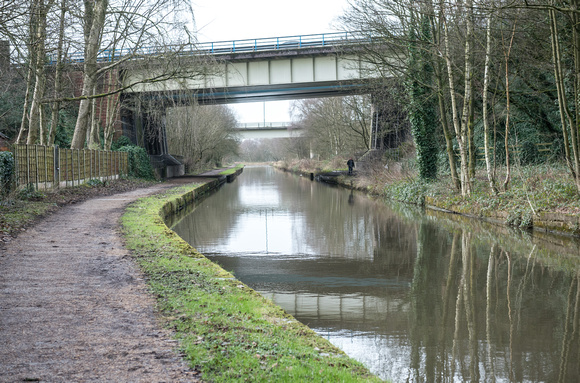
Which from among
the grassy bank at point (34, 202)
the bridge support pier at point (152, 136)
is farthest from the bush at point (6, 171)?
the bridge support pier at point (152, 136)

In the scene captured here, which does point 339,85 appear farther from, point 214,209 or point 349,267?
point 349,267

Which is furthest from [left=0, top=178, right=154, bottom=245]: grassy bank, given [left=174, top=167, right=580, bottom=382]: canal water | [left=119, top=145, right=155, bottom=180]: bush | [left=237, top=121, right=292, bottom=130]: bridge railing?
[left=237, top=121, right=292, bottom=130]: bridge railing

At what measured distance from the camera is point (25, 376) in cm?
355

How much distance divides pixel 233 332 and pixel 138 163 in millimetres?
28615

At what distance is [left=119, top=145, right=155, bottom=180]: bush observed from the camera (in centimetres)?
3142

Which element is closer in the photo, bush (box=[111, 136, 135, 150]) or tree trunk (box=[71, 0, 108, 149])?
tree trunk (box=[71, 0, 108, 149])

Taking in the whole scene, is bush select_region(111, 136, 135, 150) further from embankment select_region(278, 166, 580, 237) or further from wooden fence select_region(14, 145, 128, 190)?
embankment select_region(278, 166, 580, 237)

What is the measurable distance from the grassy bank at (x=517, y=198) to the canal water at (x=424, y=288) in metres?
0.49

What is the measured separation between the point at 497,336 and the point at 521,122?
1860 centimetres

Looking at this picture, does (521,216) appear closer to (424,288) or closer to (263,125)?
(424,288)

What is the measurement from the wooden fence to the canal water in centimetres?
505

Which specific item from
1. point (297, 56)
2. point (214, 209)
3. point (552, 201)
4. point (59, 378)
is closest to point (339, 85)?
point (297, 56)

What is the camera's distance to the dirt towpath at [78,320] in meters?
3.73

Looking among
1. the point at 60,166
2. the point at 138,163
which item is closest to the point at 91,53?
the point at 60,166
